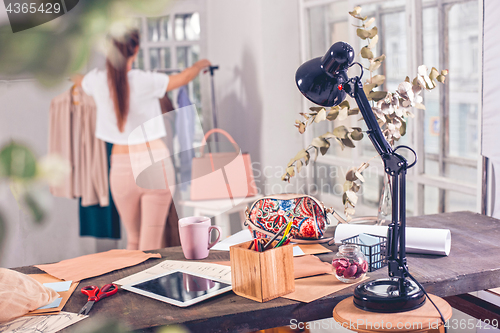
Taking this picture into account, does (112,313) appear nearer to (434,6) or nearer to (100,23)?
(100,23)

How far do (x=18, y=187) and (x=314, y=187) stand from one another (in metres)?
2.61

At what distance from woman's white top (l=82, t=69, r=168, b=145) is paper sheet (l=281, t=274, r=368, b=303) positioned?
5.57ft

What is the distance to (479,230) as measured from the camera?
1.16 meters

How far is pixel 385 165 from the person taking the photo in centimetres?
70

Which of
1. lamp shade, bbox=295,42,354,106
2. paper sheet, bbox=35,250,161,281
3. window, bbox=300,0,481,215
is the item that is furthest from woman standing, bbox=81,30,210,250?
lamp shade, bbox=295,42,354,106

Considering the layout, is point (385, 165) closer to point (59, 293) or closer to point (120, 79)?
point (59, 293)

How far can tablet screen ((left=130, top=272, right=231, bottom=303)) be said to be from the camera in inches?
32.0

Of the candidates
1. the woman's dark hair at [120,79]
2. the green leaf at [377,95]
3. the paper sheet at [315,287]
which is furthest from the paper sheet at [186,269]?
the woman's dark hair at [120,79]

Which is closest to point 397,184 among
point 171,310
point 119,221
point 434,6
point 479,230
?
point 171,310

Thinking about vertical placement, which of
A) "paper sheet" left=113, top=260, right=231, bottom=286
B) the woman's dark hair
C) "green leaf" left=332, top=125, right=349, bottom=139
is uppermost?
the woman's dark hair

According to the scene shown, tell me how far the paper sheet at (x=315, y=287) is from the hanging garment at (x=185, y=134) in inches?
65.0

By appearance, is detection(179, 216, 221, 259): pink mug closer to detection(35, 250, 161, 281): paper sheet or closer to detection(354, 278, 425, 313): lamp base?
detection(35, 250, 161, 281): paper sheet

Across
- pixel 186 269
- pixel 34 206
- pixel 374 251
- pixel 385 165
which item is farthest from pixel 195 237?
pixel 34 206

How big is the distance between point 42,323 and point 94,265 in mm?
298
